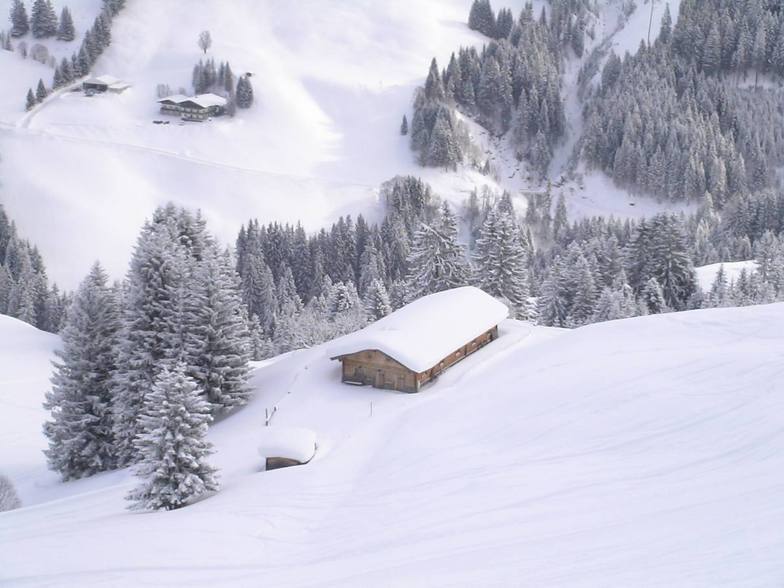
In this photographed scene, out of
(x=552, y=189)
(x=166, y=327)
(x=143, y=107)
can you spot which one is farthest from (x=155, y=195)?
(x=166, y=327)

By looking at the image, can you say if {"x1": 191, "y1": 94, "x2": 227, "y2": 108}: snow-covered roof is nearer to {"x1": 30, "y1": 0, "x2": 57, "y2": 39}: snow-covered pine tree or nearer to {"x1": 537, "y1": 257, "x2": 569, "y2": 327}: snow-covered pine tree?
{"x1": 30, "y1": 0, "x2": 57, "y2": 39}: snow-covered pine tree

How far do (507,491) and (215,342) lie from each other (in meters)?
19.6

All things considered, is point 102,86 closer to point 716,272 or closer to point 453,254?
point 453,254

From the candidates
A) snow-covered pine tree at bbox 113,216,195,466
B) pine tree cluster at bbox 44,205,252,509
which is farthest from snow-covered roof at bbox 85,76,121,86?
snow-covered pine tree at bbox 113,216,195,466

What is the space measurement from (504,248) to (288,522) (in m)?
34.4

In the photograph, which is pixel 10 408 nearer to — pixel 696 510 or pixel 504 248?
pixel 504 248

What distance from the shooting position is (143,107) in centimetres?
11412

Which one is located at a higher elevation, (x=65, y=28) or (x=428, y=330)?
(x=65, y=28)

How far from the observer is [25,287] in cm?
8138

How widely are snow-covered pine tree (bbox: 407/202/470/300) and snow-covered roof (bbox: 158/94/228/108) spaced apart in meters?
69.4

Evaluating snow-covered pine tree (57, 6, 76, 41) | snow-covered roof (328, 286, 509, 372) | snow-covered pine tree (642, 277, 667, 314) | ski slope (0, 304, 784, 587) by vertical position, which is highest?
snow-covered pine tree (57, 6, 76, 41)

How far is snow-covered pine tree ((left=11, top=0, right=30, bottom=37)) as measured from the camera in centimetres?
12681

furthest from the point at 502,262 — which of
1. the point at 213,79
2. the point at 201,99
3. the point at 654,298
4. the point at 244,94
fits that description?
the point at 213,79

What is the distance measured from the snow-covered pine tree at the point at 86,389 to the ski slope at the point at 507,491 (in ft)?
5.72
